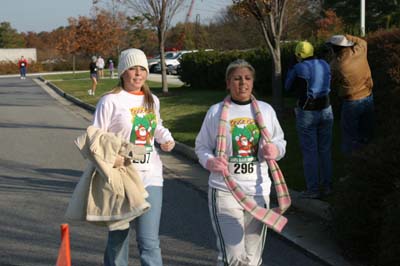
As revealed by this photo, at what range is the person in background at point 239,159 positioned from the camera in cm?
425

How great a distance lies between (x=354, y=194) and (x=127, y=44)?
2291 inches

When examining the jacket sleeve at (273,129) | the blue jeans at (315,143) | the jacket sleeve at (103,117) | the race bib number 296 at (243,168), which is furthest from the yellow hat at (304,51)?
the jacket sleeve at (103,117)

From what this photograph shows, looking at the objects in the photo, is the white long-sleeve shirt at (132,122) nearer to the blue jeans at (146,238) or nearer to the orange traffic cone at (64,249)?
the blue jeans at (146,238)

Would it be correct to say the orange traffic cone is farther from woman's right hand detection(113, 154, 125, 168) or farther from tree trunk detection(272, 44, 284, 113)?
tree trunk detection(272, 44, 284, 113)

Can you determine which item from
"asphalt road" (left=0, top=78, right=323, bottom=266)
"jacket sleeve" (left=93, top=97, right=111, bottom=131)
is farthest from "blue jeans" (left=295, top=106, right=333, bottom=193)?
"jacket sleeve" (left=93, top=97, right=111, bottom=131)

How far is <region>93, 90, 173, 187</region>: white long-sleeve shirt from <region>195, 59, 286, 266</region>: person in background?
1.29ft

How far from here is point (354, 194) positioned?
17.7 ft

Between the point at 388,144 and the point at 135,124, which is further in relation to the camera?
the point at 388,144

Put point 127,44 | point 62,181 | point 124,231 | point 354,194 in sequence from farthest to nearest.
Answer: point 127,44, point 62,181, point 354,194, point 124,231

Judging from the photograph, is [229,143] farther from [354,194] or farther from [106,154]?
[354,194]

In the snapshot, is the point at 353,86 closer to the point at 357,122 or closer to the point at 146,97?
the point at 357,122

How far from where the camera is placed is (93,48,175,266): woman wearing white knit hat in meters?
4.43

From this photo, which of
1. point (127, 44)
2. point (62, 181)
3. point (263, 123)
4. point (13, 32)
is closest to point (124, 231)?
point (263, 123)

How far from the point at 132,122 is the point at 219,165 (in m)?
0.78
